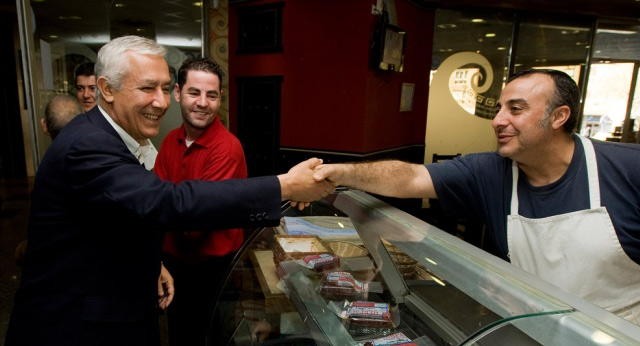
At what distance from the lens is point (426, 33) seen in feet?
20.5

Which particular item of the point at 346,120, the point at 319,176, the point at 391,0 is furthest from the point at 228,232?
the point at 391,0

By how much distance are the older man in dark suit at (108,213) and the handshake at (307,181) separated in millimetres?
33

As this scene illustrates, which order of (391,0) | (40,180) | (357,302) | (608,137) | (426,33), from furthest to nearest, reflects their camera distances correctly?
(608,137) → (426,33) → (391,0) → (357,302) → (40,180)

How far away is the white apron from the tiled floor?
2372 millimetres

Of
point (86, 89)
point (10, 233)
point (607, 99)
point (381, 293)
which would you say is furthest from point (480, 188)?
point (607, 99)

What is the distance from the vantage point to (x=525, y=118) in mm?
1433

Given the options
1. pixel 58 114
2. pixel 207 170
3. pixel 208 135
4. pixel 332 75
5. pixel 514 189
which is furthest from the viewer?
pixel 332 75

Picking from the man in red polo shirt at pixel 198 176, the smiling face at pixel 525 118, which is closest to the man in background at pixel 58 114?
the man in red polo shirt at pixel 198 176

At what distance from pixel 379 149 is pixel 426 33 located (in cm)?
219

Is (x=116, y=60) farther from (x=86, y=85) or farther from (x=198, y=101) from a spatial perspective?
(x=86, y=85)

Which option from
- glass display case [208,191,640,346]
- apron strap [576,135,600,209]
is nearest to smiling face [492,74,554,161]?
apron strap [576,135,600,209]

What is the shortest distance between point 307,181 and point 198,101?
34.6 inches

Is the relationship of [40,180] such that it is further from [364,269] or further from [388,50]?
[388,50]

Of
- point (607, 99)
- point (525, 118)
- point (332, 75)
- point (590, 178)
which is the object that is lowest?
point (590, 178)
